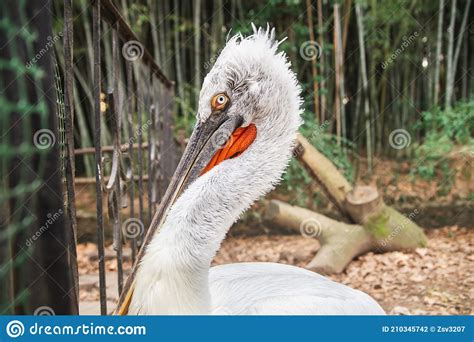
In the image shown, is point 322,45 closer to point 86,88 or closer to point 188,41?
point 188,41

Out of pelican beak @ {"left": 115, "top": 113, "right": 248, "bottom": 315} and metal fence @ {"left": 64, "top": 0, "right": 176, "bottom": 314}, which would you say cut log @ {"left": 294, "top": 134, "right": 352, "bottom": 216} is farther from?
pelican beak @ {"left": 115, "top": 113, "right": 248, "bottom": 315}

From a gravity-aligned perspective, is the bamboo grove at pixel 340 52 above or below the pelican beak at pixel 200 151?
above

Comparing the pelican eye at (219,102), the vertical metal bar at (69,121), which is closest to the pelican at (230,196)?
the pelican eye at (219,102)

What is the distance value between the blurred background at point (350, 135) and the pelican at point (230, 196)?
0.64 metres

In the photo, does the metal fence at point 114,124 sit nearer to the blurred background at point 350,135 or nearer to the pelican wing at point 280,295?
the blurred background at point 350,135

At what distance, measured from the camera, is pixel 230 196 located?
1.01 m

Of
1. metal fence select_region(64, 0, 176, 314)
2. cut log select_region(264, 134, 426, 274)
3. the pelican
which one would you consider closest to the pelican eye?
the pelican

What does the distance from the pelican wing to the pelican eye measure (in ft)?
1.20

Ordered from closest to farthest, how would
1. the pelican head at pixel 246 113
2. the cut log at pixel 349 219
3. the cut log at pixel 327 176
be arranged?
the pelican head at pixel 246 113 < the cut log at pixel 349 219 < the cut log at pixel 327 176

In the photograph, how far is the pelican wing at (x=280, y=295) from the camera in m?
0.95

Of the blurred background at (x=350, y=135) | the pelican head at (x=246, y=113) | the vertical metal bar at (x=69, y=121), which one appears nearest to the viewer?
the vertical metal bar at (x=69, y=121)

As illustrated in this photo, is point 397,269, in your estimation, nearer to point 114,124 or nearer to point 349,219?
point 349,219

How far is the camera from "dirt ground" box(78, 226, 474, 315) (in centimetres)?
187
